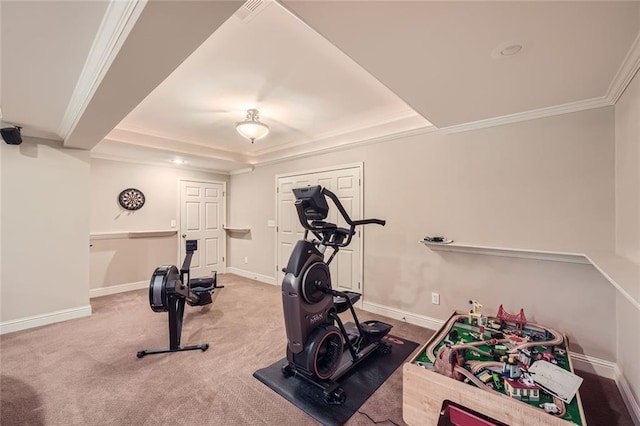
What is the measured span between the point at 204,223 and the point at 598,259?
234 inches

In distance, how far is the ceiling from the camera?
1313mm

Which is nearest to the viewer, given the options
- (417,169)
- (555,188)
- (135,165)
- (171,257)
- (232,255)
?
(555,188)

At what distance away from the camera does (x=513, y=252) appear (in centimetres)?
266

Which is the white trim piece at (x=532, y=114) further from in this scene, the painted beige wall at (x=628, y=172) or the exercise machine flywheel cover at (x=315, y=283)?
the exercise machine flywheel cover at (x=315, y=283)

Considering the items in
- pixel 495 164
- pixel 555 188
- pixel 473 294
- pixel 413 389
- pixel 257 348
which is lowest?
pixel 257 348

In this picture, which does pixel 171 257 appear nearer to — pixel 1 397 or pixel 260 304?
pixel 260 304

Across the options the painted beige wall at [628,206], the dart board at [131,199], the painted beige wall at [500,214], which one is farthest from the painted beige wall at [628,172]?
the dart board at [131,199]

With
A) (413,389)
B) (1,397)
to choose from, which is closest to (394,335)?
(413,389)

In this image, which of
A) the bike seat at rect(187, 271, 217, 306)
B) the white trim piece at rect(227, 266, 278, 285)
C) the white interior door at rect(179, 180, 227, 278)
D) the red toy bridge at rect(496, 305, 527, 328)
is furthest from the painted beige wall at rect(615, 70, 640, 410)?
the white interior door at rect(179, 180, 227, 278)

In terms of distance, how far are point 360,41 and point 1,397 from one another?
3515 millimetres

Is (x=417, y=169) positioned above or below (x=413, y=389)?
above

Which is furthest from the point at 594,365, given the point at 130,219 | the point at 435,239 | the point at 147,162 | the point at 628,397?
the point at 147,162

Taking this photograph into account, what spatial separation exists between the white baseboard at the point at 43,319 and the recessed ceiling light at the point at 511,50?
204 inches

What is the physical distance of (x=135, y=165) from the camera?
484 centimetres
